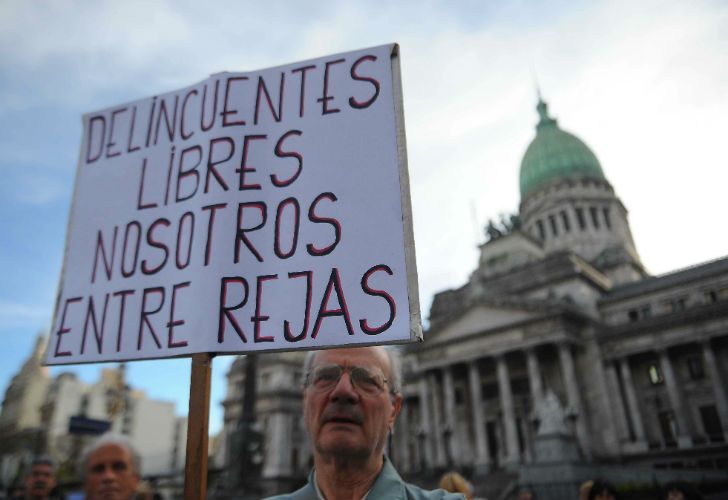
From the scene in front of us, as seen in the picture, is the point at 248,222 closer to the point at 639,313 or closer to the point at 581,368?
the point at 581,368

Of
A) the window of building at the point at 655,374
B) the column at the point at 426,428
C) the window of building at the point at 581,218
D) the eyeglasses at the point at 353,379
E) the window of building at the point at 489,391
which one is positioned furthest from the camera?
the window of building at the point at 581,218

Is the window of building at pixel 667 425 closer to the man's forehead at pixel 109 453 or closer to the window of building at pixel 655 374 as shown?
the window of building at pixel 655 374

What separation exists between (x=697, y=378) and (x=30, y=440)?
7111cm

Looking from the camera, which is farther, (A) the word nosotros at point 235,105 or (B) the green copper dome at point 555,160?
(B) the green copper dome at point 555,160

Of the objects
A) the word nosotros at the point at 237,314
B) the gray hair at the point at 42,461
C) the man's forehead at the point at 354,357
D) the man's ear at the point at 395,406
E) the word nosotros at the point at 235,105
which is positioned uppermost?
the word nosotros at the point at 235,105

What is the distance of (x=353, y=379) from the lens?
3.09 m

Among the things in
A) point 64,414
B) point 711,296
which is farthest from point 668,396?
point 64,414

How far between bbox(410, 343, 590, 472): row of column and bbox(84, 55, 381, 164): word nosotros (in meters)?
32.7

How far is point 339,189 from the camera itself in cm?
347

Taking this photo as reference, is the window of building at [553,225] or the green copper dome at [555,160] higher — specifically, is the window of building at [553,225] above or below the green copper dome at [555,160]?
below

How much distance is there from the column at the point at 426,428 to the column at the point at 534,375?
8.51 metres

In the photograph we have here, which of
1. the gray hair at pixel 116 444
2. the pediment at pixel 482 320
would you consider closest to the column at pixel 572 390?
the pediment at pixel 482 320

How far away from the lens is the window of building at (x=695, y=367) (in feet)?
116

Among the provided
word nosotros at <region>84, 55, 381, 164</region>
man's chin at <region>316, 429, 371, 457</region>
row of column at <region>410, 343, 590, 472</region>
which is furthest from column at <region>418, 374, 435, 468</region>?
man's chin at <region>316, 429, 371, 457</region>
